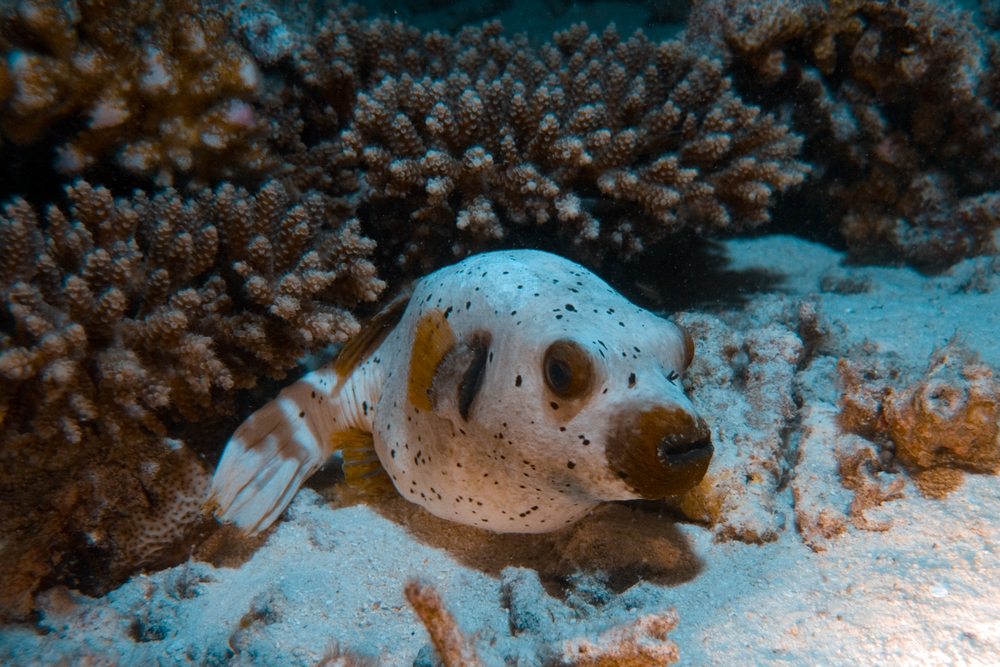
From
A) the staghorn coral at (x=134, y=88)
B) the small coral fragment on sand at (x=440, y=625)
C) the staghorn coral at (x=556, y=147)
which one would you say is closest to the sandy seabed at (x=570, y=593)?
the small coral fragment on sand at (x=440, y=625)

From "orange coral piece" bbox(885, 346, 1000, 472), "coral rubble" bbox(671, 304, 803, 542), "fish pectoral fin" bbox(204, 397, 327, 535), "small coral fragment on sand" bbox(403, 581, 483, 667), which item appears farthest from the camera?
"fish pectoral fin" bbox(204, 397, 327, 535)

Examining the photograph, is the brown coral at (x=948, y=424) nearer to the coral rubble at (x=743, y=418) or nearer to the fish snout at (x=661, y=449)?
the coral rubble at (x=743, y=418)

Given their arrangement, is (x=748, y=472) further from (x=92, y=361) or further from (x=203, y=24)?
(x=203, y=24)

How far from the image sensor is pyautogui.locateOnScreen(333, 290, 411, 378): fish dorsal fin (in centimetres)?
335

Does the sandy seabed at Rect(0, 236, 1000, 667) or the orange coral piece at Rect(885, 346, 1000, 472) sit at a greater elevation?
the orange coral piece at Rect(885, 346, 1000, 472)

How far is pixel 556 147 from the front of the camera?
3.68m

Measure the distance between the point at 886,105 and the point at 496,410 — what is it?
5100mm

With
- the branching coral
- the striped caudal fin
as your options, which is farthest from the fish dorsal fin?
the branching coral

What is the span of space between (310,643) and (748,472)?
220 centimetres

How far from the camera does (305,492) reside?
132 inches

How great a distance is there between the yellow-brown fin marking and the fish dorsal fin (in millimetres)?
854

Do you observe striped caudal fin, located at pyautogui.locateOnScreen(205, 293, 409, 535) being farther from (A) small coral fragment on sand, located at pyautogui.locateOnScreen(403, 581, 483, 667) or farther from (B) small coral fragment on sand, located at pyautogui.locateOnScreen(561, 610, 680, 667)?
(B) small coral fragment on sand, located at pyautogui.locateOnScreen(561, 610, 680, 667)

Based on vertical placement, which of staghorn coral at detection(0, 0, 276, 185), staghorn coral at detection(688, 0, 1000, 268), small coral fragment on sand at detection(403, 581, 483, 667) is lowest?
small coral fragment on sand at detection(403, 581, 483, 667)

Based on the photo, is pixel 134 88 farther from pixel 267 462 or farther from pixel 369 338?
pixel 267 462
